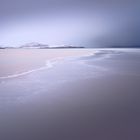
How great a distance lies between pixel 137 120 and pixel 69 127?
640 mm

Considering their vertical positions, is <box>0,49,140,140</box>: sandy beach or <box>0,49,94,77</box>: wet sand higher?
<box>0,49,140,140</box>: sandy beach

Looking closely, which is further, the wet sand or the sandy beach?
the wet sand

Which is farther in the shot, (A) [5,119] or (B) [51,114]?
(B) [51,114]

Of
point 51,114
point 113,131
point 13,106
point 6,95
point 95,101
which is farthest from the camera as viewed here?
point 6,95

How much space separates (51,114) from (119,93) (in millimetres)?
1305

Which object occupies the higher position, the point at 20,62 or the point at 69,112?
the point at 69,112

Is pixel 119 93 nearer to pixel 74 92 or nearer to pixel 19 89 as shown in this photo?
pixel 74 92

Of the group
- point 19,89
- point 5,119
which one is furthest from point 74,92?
point 5,119

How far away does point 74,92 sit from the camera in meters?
3.40

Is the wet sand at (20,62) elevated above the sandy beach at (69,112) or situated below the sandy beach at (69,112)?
below

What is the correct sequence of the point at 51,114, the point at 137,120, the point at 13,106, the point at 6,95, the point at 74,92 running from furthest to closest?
the point at 74,92 < the point at 6,95 < the point at 13,106 < the point at 51,114 < the point at 137,120

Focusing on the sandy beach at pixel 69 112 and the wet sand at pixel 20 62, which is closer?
the sandy beach at pixel 69 112

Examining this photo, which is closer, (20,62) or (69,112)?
(69,112)

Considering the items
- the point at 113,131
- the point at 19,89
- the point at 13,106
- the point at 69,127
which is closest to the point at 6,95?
the point at 19,89
